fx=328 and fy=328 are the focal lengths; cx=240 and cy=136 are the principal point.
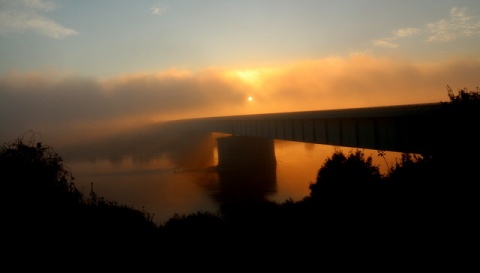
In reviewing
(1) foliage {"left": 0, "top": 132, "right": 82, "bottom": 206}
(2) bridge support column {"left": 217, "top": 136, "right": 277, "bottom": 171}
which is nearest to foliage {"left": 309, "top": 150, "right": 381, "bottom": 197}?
(1) foliage {"left": 0, "top": 132, "right": 82, "bottom": 206}

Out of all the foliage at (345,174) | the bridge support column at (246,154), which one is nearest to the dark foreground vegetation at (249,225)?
the foliage at (345,174)

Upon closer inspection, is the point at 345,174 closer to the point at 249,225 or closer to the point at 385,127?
the point at 385,127

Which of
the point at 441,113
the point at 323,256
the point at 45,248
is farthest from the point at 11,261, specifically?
the point at 441,113

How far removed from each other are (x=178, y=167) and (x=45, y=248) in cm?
7916

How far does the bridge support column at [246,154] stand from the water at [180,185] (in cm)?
395

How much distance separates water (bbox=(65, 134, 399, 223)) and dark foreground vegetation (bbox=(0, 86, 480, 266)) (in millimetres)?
21654

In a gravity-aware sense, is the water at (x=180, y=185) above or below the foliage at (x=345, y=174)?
below

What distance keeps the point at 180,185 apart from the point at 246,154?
23.0 meters

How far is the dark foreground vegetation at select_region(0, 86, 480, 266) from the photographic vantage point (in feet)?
38.1

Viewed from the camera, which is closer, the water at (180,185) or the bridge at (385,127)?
the bridge at (385,127)

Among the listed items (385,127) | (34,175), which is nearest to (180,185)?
(385,127)

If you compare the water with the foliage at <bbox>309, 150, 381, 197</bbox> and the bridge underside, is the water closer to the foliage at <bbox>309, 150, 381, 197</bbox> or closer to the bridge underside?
the bridge underside

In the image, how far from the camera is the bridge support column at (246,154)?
81000 mm

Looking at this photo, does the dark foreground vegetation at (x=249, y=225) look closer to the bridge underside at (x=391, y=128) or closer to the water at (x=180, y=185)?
the bridge underside at (x=391, y=128)
